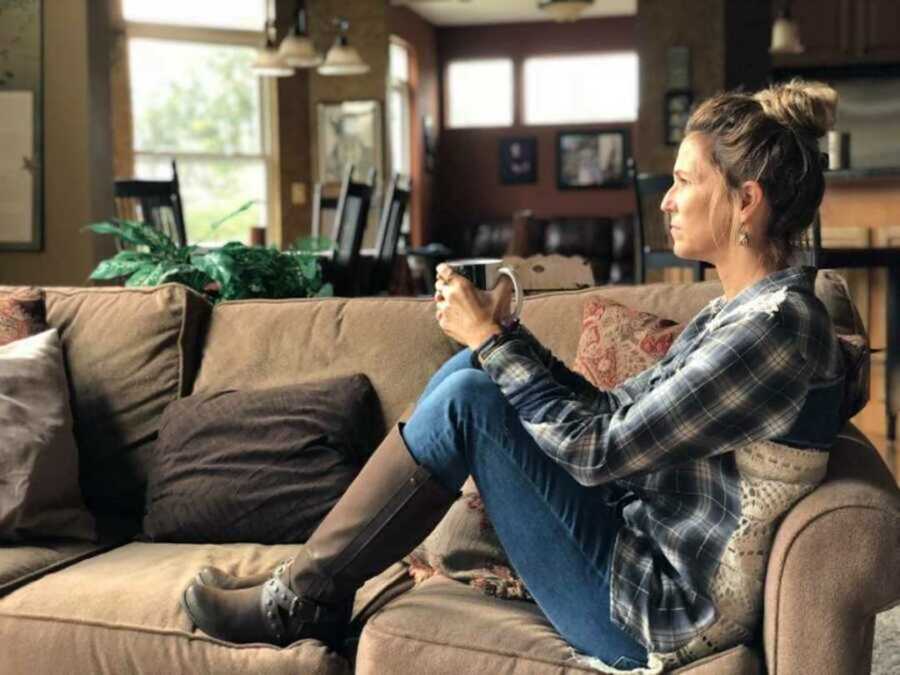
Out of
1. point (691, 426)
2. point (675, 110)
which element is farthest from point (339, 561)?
point (675, 110)

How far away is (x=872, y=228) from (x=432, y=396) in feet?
12.5

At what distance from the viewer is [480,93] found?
12.4 metres

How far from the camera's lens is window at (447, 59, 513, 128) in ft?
40.4

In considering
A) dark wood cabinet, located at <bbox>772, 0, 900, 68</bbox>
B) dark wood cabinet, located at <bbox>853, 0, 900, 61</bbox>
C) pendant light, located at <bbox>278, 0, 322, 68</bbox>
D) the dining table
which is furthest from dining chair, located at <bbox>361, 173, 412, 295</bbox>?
dark wood cabinet, located at <bbox>853, 0, 900, 61</bbox>

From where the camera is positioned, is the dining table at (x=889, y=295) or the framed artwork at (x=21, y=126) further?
the framed artwork at (x=21, y=126)

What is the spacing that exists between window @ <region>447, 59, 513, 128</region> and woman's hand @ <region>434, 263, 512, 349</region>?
10.8 m

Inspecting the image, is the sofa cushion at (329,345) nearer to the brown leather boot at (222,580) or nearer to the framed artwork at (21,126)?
the brown leather boot at (222,580)

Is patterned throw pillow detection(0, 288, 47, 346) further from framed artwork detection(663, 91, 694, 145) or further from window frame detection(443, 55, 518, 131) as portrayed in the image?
window frame detection(443, 55, 518, 131)

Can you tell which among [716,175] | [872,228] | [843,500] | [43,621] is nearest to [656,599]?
[843,500]

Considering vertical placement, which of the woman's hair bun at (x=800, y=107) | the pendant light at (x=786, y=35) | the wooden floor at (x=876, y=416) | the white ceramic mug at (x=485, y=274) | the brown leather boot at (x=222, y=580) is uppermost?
the pendant light at (x=786, y=35)

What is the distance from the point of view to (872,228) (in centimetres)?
514

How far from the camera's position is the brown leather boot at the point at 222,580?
1966 millimetres

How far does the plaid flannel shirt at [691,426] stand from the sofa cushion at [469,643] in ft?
0.31

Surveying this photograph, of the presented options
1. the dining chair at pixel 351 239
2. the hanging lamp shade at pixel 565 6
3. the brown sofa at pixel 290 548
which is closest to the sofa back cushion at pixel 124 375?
the brown sofa at pixel 290 548
